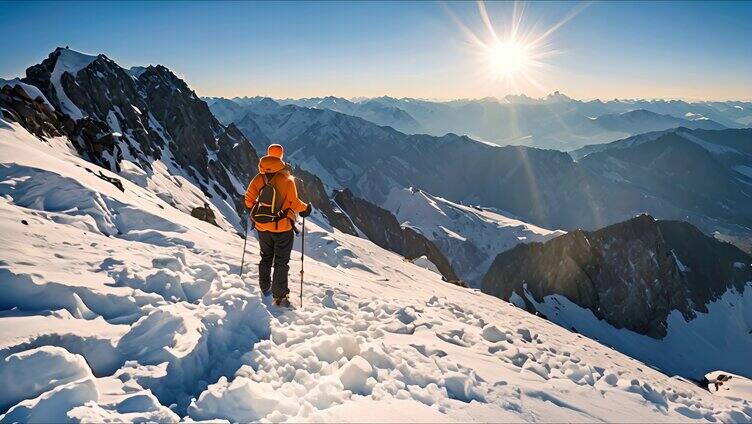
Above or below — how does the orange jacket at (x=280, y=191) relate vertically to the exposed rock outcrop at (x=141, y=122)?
below

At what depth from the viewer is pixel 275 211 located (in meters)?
9.77

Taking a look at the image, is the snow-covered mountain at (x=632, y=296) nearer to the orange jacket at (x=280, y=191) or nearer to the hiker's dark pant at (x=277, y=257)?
the hiker's dark pant at (x=277, y=257)

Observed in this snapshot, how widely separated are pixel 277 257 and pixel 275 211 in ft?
3.63

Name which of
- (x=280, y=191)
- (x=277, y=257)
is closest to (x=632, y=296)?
(x=277, y=257)

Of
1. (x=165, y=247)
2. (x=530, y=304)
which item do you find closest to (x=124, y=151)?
(x=165, y=247)

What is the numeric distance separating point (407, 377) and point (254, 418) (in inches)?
107

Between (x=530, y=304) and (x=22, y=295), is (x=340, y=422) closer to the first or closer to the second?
(x=22, y=295)

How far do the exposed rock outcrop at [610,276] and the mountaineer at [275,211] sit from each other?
9706cm

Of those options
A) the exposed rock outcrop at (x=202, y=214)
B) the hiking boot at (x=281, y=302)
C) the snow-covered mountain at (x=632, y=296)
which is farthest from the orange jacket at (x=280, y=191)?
the snow-covered mountain at (x=632, y=296)

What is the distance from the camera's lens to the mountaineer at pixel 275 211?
32.1 ft

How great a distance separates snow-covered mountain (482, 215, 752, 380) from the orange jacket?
98.6 meters

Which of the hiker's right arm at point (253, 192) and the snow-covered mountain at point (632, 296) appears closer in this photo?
the hiker's right arm at point (253, 192)

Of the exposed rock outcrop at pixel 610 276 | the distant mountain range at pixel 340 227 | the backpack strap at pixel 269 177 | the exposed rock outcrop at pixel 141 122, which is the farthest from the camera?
the exposed rock outcrop at pixel 610 276

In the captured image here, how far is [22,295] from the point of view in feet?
22.2
